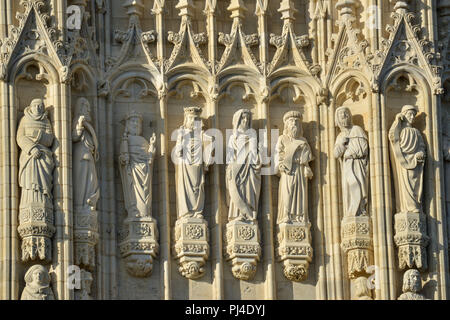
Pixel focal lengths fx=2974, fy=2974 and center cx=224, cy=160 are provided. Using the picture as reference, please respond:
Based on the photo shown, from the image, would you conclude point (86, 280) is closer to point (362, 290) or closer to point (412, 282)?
point (362, 290)

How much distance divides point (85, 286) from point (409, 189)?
465 centimetres

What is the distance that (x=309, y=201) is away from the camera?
40.7 metres

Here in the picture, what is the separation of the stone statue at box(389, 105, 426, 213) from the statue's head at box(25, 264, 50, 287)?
5000 mm

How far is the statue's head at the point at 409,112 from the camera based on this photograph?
40.7m

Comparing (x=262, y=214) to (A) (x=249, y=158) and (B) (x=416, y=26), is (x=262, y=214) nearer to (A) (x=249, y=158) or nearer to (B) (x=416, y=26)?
(A) (x=249, y=158)

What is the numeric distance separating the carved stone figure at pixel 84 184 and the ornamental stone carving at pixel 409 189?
4.10 m

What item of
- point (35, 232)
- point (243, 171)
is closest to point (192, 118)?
point (243, 171)

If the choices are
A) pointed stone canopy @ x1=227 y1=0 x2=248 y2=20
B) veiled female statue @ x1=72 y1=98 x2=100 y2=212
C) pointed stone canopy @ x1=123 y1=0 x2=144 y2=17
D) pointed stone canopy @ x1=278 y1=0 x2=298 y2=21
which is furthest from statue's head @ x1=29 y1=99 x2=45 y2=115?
pointed stone canopy @ x1=278 y1=0 x2=298 y2=21

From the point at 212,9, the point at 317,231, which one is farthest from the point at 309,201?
the point at 212,9

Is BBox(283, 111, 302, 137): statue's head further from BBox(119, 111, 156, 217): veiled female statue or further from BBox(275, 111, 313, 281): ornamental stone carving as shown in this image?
BBox(119, 111, 156, 217): veiled female statue

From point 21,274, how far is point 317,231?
4209mm

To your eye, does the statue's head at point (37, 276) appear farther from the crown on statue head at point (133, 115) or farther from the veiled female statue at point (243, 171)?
the veiled female statue at point (243, 171)

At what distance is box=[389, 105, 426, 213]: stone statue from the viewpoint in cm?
4041

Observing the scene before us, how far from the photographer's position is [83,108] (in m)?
40.1
